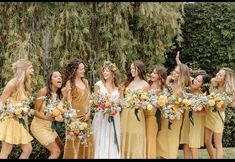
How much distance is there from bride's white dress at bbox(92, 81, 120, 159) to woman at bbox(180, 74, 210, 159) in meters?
1.18

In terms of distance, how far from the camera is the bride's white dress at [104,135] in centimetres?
812

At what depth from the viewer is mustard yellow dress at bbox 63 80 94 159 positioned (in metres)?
8.05

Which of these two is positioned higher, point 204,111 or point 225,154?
point 204,111

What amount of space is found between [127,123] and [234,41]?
695 cm

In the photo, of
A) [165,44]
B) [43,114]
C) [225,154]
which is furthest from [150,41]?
[43,114]

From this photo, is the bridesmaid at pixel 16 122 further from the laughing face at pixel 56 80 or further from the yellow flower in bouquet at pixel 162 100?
the yellow flower in bouquet at pixel 162 100

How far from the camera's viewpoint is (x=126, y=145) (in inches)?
326

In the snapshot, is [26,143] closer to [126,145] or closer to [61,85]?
[61,85]

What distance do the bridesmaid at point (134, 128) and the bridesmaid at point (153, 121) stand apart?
0.09 meters

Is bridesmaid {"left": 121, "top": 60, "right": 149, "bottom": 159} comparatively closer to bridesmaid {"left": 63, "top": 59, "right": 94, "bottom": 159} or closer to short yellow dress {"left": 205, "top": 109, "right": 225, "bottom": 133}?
bridesmaid {"left": 63, "top": 59, "right": 94, "bottom": 159}

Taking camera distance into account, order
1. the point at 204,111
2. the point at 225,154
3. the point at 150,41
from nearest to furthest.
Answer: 1. the point at 204,111
2. the point at 225,154
3. the point at 150,41

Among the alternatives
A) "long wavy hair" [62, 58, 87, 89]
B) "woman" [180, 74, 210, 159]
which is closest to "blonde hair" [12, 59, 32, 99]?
"long wavy hair" [62, 58, 87, 89]

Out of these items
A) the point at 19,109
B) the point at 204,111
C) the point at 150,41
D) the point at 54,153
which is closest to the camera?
the point at 19,109

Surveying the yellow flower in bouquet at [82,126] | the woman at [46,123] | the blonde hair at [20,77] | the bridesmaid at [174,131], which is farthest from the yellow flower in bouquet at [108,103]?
the blonde hair at [20,77]
